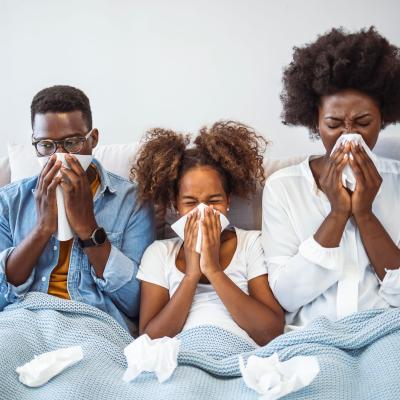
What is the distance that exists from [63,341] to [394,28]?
161 centimetres

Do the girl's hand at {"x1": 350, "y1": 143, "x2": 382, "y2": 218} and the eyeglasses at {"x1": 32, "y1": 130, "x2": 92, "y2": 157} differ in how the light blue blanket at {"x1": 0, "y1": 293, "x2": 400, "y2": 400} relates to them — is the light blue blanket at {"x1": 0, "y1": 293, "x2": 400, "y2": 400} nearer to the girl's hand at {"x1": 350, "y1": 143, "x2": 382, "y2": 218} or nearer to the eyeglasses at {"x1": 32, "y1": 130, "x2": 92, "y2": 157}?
the girl's hand at {"x1": 350, "y1": 143, "x2": 382, "y2": 218}

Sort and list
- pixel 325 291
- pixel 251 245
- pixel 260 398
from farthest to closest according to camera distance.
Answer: pixel 251 245
pixel 325 291
pixel 260 398

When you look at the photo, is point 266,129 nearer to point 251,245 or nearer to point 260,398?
point 251,245

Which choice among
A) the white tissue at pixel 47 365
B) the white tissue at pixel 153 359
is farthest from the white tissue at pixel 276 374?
the white tissue at pixel 47 365

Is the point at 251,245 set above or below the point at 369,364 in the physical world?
above

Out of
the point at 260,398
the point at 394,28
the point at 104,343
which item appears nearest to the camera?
the point at 260,398

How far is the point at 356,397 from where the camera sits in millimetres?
1260

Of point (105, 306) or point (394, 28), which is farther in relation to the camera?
point (394, 28)

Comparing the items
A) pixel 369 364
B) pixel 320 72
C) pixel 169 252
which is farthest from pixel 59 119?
pixel 369 364

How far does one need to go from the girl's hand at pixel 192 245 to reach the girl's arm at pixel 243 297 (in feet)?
0.07

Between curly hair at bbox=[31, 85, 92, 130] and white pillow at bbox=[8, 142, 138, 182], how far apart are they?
24cm

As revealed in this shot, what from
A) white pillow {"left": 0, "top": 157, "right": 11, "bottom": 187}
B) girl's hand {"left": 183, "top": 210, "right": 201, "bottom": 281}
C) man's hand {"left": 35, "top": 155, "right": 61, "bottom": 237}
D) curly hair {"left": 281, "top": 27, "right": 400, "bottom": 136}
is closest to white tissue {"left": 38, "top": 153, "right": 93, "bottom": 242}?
man's hand {"left": 35, "top": 155, "right": 61, "bottom": 237}

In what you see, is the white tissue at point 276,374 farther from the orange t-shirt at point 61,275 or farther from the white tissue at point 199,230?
the orange t-shirt at point 61,275

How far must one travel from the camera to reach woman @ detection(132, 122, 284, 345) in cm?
161
